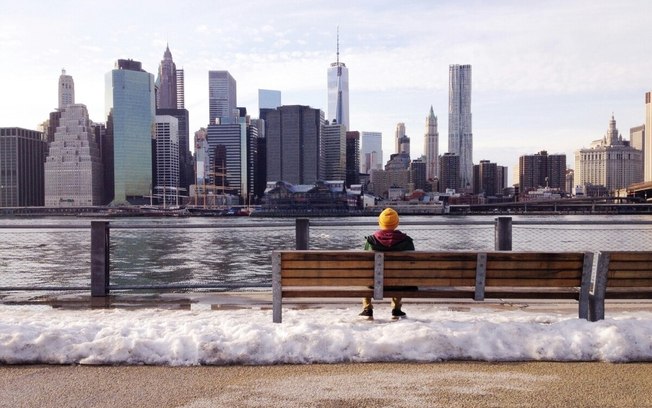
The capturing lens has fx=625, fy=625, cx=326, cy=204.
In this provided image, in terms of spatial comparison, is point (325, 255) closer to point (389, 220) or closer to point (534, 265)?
point (389, 220)

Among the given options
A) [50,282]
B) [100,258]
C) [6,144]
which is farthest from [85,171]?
[100,258]

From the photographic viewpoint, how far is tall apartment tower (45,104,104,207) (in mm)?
183625

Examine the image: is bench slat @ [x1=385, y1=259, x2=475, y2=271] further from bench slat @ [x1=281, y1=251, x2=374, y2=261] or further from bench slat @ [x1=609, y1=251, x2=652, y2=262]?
bench slat @ [x1=609, y1=251, x2=652, y2=262]

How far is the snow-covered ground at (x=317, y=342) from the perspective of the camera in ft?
17.5

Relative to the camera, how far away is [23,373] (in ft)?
16.6

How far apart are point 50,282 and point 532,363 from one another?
1764cm

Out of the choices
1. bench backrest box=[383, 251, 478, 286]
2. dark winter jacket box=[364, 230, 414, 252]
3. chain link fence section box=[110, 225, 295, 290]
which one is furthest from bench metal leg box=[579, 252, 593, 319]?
chain link fence section box=[110, 225, 295, 290]

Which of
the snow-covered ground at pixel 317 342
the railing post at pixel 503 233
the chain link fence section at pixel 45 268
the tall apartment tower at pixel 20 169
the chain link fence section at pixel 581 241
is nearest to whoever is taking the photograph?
the snow-covered ground at pixel 317 342

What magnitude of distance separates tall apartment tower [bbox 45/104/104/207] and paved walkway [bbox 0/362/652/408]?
607ft

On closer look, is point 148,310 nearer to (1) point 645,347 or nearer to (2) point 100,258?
(2) point 100,258

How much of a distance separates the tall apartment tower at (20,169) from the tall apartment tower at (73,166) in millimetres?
5303

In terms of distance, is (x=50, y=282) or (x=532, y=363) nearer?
(x=532, y=363)

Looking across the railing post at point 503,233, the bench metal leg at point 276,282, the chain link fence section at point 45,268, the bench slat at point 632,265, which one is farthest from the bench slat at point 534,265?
the chain link fence section at point 45,268

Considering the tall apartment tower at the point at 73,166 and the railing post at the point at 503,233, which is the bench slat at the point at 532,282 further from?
the tall apartment tower at the point at 73,166
